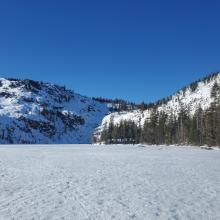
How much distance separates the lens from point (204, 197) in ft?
64.6

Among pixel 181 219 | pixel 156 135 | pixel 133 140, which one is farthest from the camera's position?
pixel 133 140

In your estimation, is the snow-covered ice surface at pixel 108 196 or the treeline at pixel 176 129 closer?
the snow-covered ice surface at pixel 108 196

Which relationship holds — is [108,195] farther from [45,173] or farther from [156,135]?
A: [156,135]

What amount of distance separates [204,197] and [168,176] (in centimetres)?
850

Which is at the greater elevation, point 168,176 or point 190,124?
point 190,124

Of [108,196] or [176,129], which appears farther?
[176,129]

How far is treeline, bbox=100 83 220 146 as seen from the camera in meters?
103

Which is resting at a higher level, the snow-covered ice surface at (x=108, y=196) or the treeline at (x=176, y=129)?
the treeline at (x=176, y=129)

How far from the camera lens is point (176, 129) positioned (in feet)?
463

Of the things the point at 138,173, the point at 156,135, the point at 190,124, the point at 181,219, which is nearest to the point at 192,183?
the point at 138,173

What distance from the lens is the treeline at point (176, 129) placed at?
103 metres

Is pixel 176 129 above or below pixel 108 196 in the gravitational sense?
above

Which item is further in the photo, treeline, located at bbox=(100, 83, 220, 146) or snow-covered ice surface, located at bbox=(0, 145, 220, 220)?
treeline, located at bbox=(100, 83, 220, 146)

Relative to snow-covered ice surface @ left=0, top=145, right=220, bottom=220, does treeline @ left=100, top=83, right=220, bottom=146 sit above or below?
above
